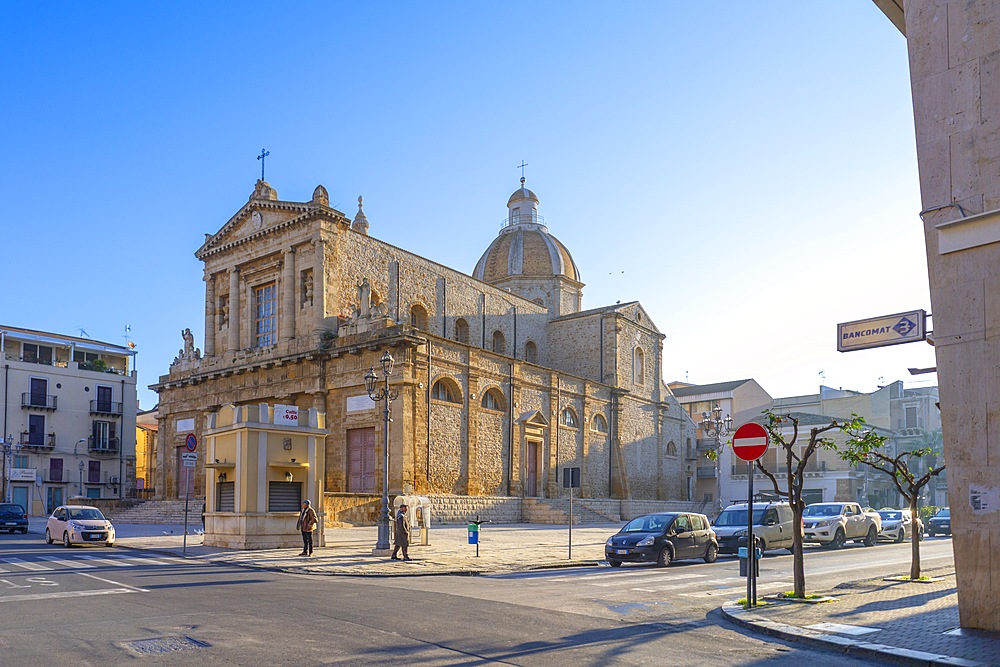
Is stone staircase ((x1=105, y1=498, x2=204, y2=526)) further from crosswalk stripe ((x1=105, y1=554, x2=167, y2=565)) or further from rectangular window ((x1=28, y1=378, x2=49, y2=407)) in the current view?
crosswalk stripe ((x1=105, y1=554, x2=167, y2=565))

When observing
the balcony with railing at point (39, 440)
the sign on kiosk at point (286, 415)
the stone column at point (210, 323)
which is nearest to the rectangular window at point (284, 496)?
the sign on kiosk at point (286, 415)

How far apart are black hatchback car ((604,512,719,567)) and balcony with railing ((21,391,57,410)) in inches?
1634

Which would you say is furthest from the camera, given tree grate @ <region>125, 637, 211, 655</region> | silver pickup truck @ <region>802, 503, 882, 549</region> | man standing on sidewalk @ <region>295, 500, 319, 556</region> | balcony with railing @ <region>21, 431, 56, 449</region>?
balcony with railing @ <region>21, 431, 56, 449</region>

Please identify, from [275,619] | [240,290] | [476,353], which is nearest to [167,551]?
[275,619]

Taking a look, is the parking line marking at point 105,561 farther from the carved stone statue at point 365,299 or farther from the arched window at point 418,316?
the arched window at point 418,316

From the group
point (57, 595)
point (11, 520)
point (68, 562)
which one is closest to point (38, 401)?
point (11, 520)

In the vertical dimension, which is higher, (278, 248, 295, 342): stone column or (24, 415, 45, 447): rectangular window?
(278, 248, 295, 342): stone column

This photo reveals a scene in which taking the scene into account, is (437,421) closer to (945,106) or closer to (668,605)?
(668,605)

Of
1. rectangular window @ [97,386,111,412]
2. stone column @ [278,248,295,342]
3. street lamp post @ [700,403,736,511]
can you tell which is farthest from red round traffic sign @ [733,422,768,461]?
rectangular window @ [97,386,111,412]

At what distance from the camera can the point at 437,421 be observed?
3756 cm

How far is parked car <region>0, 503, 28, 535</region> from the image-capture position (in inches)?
1300

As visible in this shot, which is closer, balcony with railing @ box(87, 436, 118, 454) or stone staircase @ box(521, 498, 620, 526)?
stone staircase @ box(521, 498, 620, 526)

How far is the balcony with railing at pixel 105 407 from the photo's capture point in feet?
178

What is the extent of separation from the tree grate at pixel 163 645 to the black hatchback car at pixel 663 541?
12935 mm
